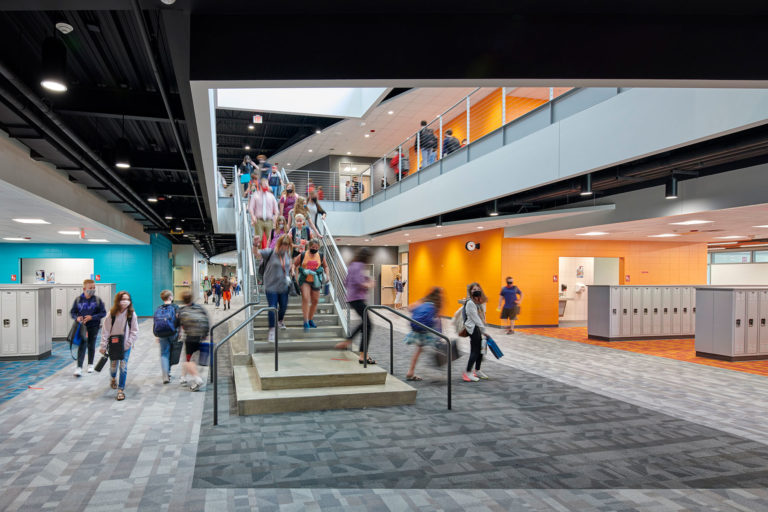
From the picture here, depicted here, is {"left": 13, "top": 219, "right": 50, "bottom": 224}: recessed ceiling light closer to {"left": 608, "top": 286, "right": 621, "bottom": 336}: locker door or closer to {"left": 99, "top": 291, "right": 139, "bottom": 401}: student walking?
{"left": 99, "top": 291, "right": 139, "bottom": 401}: student walking

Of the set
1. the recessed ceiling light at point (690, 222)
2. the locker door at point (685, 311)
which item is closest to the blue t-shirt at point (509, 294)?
the recessed ceiling light at point (690, 222)

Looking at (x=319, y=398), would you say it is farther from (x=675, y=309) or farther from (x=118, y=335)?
(x=675, y=309)

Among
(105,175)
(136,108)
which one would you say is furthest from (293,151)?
(136,108)

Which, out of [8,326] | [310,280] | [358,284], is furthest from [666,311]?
[8,326]

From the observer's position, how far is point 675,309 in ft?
47.8

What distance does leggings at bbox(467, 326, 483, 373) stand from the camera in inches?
313

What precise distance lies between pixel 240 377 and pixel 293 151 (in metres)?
19.5

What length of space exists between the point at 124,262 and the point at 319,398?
1847 cm

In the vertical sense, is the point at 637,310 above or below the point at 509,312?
above

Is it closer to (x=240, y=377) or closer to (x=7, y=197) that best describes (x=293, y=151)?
(x=7, y=197)

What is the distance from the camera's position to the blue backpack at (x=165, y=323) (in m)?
7.48

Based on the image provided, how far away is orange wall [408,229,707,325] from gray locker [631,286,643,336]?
3.11 metres

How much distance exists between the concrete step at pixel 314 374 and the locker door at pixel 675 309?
11783 mm

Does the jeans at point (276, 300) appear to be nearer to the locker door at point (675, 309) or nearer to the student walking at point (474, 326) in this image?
the student walking at point (474, 326)
